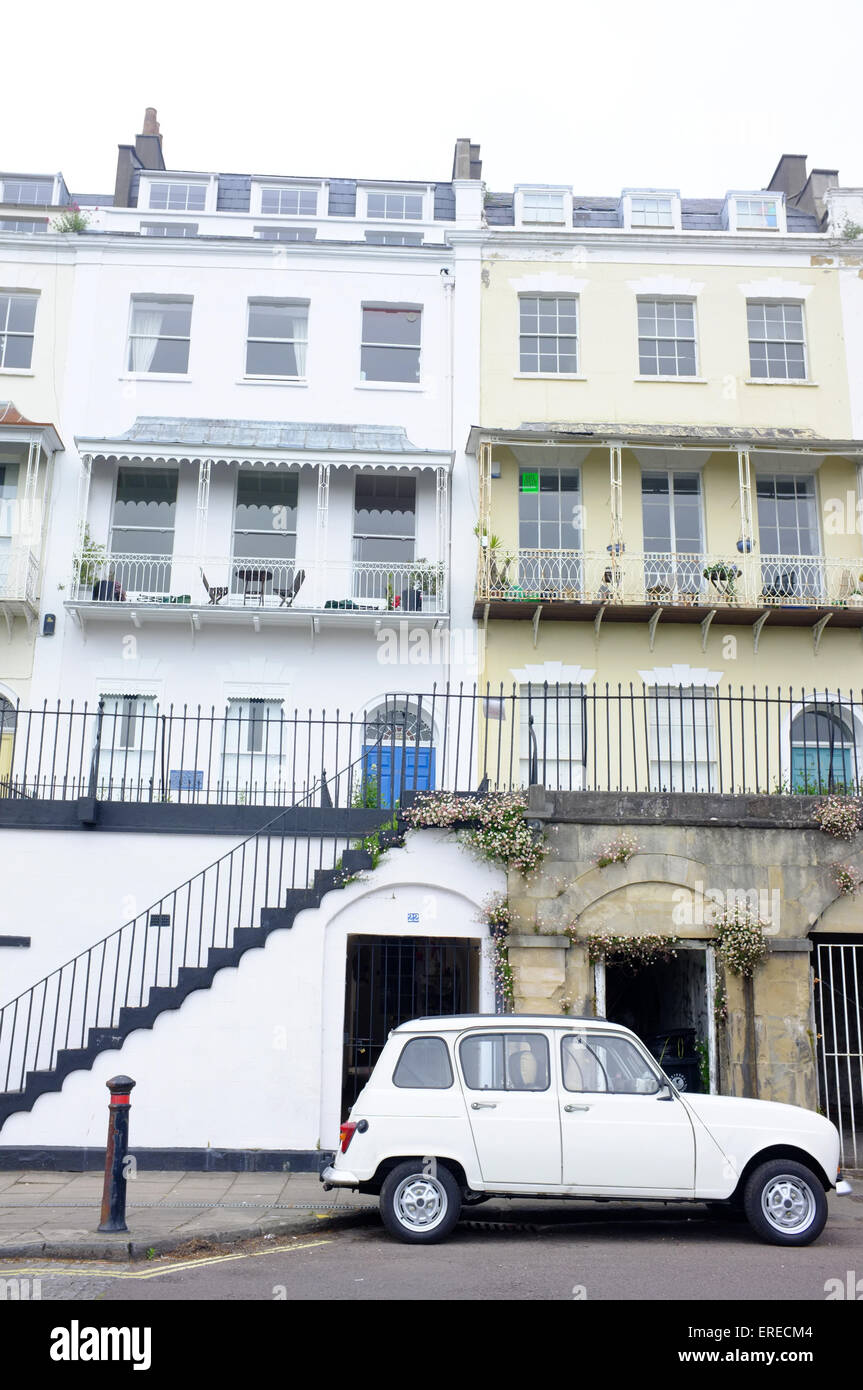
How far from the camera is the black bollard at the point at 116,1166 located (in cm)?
889

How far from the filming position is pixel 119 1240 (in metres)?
8.51

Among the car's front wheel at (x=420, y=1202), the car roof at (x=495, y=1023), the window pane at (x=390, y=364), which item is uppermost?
the window pane at (x=390, y=364)

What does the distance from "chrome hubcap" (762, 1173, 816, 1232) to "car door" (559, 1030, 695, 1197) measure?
655 millimetres

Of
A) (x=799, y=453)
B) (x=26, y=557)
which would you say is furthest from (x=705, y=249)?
(x=26, y=557)

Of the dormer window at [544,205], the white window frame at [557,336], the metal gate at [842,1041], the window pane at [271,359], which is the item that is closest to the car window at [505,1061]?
the metal gate at [842,1041]

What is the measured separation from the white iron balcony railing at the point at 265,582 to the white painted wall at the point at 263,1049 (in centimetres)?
813

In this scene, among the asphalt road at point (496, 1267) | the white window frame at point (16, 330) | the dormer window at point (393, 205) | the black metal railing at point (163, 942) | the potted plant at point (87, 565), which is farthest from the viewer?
the dormer window at point (393, 205)

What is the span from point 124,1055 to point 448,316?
49.3ft

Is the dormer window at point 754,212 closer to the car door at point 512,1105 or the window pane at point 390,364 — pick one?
the window pane at point 390,364

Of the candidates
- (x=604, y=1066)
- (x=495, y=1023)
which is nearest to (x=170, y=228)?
(x=495, y=1023)
